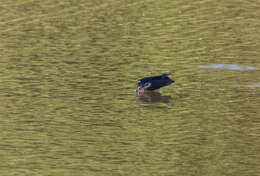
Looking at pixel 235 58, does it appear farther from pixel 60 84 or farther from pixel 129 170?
pixel 129 170

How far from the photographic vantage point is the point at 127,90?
1670cm

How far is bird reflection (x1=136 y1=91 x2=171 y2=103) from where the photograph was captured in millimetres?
16016

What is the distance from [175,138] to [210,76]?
16.3ft

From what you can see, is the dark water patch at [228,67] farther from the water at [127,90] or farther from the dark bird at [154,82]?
the dark bird at [154,82]

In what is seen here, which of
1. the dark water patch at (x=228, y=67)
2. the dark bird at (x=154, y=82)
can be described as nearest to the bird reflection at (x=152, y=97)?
the dark bird at (x=154, y=82)

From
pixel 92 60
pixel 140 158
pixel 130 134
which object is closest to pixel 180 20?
pixel 92 60

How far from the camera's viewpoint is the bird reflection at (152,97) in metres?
16.0

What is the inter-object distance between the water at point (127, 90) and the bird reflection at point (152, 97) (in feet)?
0.11

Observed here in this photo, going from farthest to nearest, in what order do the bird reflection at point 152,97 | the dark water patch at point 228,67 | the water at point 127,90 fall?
the dark water patch at point 228,67
the bird reflection at point 152,97
the water at point 127,90

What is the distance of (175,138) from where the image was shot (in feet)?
42.8

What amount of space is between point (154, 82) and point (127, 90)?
94 centimetres

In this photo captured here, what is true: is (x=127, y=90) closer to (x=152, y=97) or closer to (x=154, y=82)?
(x=152, y=97)

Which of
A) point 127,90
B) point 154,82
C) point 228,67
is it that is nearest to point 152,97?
point 154,82

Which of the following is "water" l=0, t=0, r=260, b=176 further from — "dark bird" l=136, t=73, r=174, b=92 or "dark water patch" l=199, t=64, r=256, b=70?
"dark bird" l=136, t=73, r=174, b=92
